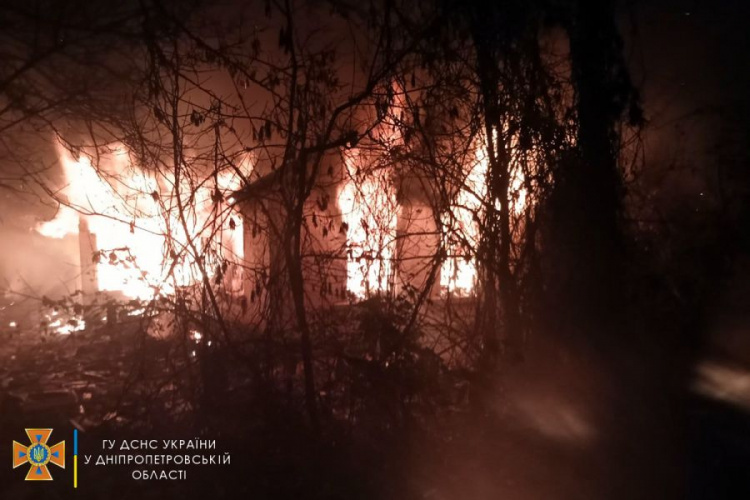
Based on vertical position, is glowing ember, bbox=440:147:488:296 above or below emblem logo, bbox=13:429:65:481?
above

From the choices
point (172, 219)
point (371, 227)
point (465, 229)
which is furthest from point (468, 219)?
point (172, 219)

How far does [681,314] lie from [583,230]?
2.51 metres

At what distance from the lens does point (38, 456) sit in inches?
198

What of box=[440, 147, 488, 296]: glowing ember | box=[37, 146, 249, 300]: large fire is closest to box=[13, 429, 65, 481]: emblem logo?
box=[37, 146, 249, 300]: large fire

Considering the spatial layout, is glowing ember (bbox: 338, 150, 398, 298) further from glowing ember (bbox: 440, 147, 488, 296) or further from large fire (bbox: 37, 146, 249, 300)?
large fire (bbox: 37, 146, 249, 300)

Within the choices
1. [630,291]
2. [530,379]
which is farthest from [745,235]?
[530,379]

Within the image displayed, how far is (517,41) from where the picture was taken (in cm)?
578

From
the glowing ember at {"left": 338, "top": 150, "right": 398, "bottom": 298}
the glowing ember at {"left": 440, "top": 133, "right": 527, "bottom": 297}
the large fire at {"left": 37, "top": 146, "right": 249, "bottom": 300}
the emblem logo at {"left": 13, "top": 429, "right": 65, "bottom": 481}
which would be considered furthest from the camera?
the glowing ember at {"left": 440, "top": 133, "right": 527, "bottom": 297}

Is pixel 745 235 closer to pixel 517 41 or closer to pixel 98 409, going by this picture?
pixel 517 41

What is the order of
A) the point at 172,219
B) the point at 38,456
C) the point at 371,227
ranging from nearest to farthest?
the point at 38,456 → the point at 172,219 → the point at 371,227

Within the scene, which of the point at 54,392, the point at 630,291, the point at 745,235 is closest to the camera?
the point at 630,291

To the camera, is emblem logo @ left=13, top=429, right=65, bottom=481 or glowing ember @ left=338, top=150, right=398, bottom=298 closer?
emblem logo @ left=13, top=429, right=65, bottom=481

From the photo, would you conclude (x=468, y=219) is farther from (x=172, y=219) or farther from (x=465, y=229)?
(x=172, y=219)

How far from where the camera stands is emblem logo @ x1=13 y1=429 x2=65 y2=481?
4812 millimetres
